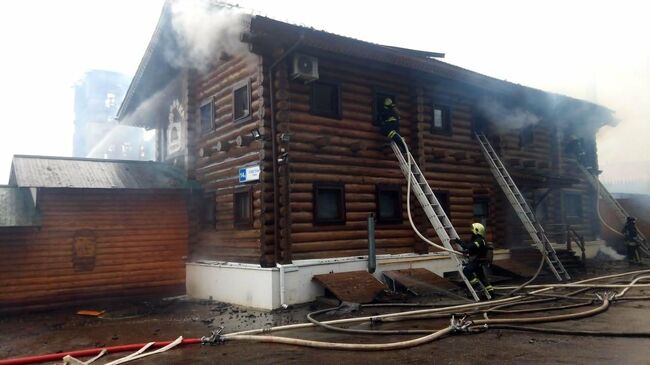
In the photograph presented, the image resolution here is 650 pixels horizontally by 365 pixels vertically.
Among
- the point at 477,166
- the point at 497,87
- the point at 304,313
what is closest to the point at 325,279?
the point at 304,313

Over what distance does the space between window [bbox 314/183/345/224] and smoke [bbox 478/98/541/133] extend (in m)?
7.06

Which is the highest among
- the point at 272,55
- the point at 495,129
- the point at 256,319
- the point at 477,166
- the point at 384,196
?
the point at 272,55

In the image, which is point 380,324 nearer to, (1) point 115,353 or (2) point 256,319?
(2) point 256,319

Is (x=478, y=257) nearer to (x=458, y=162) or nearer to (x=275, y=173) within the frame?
(x=275, y=173)

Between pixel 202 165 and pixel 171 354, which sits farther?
pixel 202 165

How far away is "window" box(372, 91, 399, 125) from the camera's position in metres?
13.4

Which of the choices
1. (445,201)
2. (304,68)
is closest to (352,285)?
(445,201)

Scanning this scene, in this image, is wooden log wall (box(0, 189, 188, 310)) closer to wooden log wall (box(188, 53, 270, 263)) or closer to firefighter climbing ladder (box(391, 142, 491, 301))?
wooden log wall (box(188, 53, 270, 263))

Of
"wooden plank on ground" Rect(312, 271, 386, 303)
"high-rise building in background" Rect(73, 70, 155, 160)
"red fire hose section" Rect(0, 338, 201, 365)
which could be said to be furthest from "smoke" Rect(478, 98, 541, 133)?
"high-rise building in background" Rect(73, 70, 155, 160)

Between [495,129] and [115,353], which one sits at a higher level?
[495,129]

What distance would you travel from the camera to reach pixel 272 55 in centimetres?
1178

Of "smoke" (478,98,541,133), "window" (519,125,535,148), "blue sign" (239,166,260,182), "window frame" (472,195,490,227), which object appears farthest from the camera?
"window" (519,125,535,148)

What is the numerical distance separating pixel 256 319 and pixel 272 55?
6284 millimetres

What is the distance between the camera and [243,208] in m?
12.6
